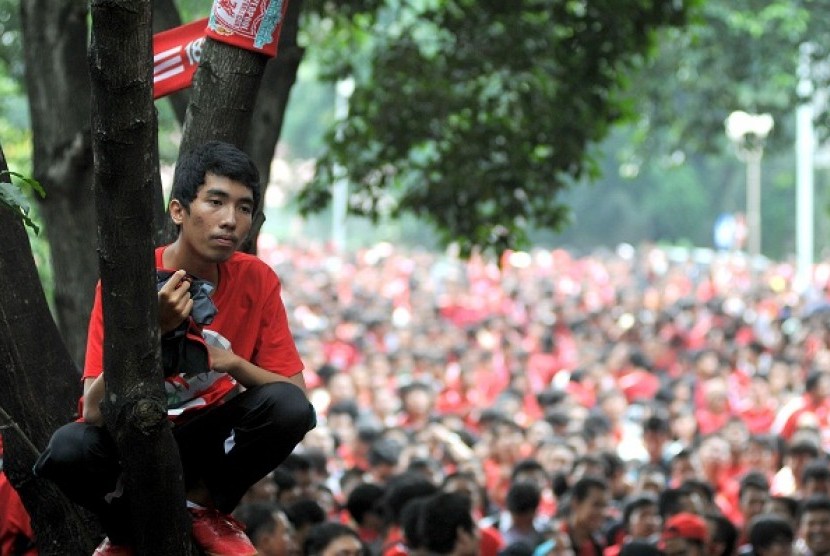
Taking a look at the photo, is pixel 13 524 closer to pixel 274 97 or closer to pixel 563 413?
pixel 274 97

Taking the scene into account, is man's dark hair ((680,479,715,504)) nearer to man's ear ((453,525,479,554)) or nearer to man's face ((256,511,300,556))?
man's ear ((453,525,479,554))

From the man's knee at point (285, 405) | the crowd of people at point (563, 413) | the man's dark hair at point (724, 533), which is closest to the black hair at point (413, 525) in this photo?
the crowd of people at point (563, 413)

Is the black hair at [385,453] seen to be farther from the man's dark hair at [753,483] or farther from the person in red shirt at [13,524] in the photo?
the person in red shirt at [13,524]

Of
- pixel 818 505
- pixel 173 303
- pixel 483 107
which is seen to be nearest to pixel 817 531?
pixel 818 505

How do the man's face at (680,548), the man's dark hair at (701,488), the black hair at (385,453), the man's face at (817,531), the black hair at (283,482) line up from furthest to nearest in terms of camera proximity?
the black hair at (385,453) < the man's dark hair at (701,488) < the black hair at (283,482) < the man's face at (817,531) < the man's face at (680,548)

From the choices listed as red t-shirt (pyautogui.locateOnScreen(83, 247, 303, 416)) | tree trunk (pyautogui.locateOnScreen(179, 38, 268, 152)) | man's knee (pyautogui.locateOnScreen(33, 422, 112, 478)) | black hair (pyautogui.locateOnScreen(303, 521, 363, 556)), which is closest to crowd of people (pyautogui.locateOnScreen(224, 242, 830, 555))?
black hair (pyautogui.locateOnScreen(303, 521, 363, 556))

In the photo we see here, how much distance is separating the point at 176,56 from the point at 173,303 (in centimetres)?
149

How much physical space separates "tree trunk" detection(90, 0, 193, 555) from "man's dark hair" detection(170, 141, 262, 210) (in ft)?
1.06

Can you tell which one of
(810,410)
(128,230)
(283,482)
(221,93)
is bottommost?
Answer: (810,410)

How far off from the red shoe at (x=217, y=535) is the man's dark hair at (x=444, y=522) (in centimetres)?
355

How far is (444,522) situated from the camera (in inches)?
293

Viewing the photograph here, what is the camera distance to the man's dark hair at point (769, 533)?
28.1ft

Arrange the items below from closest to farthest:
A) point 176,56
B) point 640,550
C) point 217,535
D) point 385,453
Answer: point 217,535
point 176,56
point 640,550
point 385,453

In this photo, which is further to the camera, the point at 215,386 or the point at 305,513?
the point at 305,513
